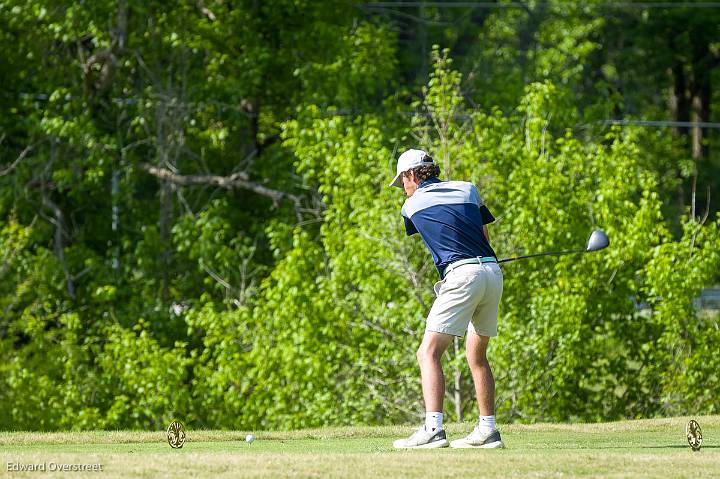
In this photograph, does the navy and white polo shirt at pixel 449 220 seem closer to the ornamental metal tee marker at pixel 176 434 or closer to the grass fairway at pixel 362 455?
the grass fairway at pixel 362 455

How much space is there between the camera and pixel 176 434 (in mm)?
7938

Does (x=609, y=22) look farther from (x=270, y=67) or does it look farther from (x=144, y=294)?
(x=144, y=294)

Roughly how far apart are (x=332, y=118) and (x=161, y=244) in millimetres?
4458

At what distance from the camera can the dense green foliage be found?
16.5 metres

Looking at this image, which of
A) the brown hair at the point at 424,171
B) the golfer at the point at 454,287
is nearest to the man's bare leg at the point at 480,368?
the golfer at the point at 454,287

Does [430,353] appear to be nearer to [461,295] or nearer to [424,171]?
[461,295]

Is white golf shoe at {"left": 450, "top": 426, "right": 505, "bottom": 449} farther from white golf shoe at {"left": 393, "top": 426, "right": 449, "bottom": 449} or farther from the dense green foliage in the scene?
the dense green foliage

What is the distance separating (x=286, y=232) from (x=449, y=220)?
1197 centimetres

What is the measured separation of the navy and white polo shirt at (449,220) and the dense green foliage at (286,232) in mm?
7448

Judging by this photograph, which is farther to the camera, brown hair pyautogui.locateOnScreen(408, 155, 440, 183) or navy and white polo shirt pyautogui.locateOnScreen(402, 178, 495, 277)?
brown hair pyautogui.locateOnScreen(408, 155, 440, 183)

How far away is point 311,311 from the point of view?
17422mm

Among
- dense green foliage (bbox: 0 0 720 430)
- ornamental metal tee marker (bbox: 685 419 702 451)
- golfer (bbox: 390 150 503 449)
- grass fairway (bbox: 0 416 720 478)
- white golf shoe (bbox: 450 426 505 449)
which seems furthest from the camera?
dense green foliage (bbox: 0 0 720 430)

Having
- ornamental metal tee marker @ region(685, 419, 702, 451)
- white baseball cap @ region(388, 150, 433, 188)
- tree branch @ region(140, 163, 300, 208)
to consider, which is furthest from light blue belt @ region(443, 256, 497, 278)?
tree branch @ region(140, 163, 300, 208)

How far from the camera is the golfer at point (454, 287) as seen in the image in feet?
25.7
